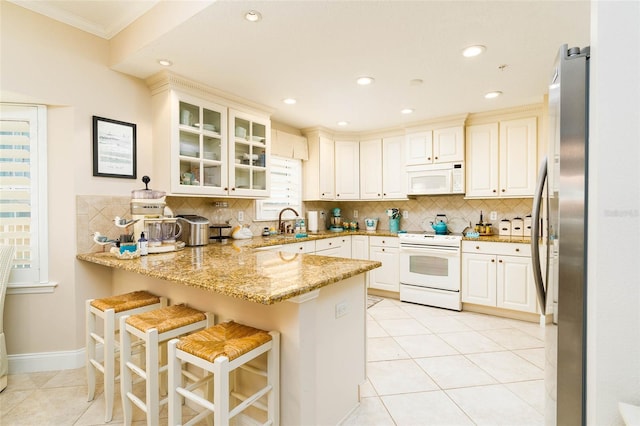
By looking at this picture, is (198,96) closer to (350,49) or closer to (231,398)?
(350,49)

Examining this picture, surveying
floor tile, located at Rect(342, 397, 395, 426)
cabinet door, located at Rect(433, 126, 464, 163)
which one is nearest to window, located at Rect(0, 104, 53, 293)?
floor tile, located at Rect(342, 397, 395, 426)

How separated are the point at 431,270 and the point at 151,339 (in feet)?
10.7

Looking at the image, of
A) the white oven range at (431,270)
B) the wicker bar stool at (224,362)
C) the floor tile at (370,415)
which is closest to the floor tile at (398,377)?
the floor tile at (370,415)

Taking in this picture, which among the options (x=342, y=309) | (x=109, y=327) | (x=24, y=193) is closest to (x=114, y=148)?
(x=24, y=193)

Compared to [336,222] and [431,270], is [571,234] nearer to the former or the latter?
[431,270]

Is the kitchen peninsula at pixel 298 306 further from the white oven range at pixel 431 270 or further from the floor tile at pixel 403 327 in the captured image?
the white oven range at pixel 431 270

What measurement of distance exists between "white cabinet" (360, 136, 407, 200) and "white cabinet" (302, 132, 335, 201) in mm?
499

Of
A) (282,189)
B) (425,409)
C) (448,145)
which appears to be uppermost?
(448,145)

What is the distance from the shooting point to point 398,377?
2260mm

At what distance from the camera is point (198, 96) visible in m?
2.90

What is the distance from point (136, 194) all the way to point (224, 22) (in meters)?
1.49

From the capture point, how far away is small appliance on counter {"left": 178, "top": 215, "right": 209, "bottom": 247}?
2.91 meters

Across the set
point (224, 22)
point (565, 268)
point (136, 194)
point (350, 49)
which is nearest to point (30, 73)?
point (136, 194)

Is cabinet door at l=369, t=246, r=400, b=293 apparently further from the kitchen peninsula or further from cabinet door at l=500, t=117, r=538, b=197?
the kitchen peninsula
